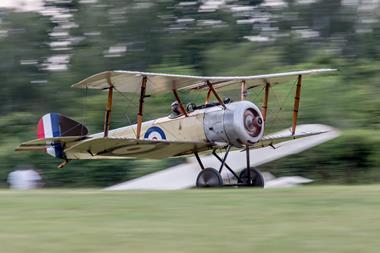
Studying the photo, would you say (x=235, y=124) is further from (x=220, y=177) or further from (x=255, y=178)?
(x=255, y=178)

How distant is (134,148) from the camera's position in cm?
1521

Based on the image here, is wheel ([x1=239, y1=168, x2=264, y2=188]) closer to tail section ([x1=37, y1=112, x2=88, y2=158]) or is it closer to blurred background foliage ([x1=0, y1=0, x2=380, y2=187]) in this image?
tail section ([x1=37, y1=112, x2=88, y2=158])

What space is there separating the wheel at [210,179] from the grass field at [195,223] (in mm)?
4935

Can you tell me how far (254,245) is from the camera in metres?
6.62

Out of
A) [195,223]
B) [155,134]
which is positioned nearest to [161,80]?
[155,134]

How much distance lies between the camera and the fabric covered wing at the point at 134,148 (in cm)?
1434

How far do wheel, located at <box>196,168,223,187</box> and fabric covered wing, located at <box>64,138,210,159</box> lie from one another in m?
0.73

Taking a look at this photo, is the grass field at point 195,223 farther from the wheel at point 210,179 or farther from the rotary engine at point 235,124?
the rotary engine at point 235,124

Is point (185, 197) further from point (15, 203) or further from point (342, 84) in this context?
point (342, 84)

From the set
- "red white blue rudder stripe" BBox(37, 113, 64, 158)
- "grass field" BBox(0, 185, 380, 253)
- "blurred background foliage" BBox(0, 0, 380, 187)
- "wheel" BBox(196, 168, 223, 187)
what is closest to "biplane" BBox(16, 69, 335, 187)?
"wheel" BBox(196, 168, 223, 187)

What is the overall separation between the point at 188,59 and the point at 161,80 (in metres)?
21.1

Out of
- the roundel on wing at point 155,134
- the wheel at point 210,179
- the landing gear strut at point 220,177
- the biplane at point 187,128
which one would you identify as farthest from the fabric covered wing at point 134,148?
the wheel at point 210,179

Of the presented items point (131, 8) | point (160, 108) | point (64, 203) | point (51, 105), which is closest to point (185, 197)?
point (64, 203)

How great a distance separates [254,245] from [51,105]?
2748cm
